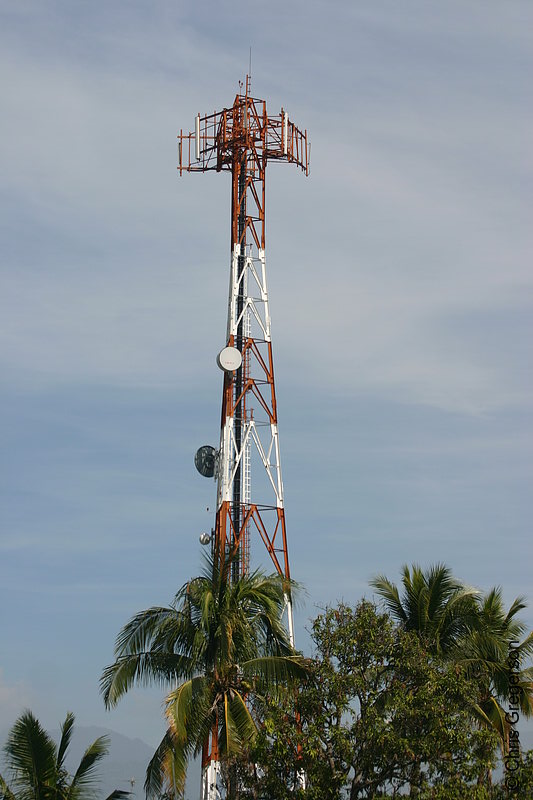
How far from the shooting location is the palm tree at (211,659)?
30719 mm

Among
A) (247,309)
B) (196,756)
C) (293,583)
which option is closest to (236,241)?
(247,309)

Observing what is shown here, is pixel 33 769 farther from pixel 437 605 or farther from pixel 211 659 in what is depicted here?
pixel 437 605

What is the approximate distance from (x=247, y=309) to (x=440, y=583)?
1557 cm

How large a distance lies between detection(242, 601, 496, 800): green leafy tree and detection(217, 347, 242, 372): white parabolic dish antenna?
18023 millimetres

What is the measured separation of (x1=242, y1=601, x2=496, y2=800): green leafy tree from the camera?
29750 millimetres

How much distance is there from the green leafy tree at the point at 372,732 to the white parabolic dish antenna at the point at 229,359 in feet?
A: 59.1

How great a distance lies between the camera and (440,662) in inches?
1256

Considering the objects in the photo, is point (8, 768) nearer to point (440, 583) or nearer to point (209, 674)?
point (209, 674)

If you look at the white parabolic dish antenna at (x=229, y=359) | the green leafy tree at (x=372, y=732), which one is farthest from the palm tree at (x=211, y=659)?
the white parabolic dish antenna at (x=229, y=359)

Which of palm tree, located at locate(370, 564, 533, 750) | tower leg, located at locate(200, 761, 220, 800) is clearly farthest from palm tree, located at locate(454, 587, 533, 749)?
tower leg, located at locate(200, 761, 220, 800)

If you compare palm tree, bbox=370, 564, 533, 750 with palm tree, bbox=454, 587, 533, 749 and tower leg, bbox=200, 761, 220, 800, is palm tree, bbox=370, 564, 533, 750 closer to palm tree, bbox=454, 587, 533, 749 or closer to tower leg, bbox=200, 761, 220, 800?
palm tree, bbox=454, 587, 533, 749

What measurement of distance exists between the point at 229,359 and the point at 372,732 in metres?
20.9

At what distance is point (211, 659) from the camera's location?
103 ft

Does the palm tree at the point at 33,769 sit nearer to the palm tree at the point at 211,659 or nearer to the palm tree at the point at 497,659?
the palm tree at the point at 211,659
